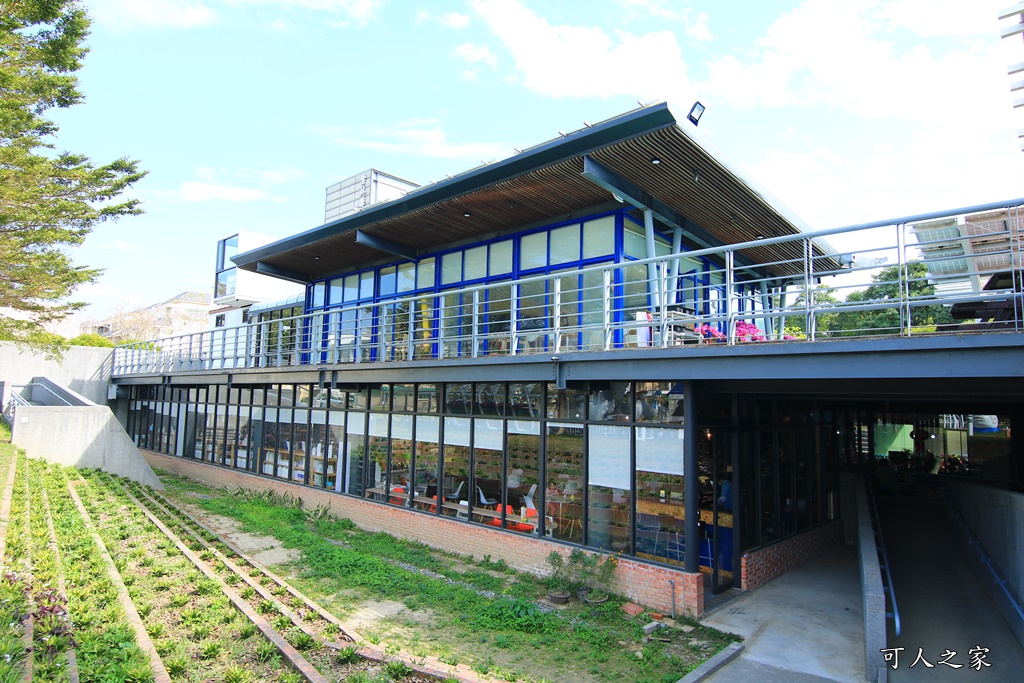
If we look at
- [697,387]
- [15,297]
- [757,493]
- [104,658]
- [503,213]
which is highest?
[503,213]

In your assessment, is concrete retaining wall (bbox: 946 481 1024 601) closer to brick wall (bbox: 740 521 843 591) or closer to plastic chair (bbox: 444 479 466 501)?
brick wall (bbox: 740 521 843 591)

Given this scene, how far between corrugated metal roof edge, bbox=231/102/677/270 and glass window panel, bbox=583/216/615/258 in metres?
2.07

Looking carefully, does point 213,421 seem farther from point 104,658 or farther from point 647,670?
point 647,670

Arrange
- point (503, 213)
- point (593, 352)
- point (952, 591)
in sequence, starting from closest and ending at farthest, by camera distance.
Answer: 1. point (593, 352)
2. point (952, 591)
3. point (503, 213)

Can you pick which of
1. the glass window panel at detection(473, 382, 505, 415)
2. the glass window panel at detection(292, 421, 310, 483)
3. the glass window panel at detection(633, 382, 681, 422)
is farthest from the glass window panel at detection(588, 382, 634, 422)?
the glass window panel at detection(292, 421, 310, 483)

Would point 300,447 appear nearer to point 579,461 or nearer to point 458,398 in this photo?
point 458,398

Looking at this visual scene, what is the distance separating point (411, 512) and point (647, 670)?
22.3 feet

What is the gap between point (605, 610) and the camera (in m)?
8.52

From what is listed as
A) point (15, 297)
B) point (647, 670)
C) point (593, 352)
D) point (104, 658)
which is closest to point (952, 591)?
point (647, 670)

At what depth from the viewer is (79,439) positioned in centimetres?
1748

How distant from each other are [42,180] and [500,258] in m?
11.0

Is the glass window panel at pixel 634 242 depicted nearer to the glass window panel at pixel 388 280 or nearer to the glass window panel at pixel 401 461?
the glass window panel at pixel 401 461

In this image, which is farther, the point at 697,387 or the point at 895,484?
the point at 895,484

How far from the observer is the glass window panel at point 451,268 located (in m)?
15.6
